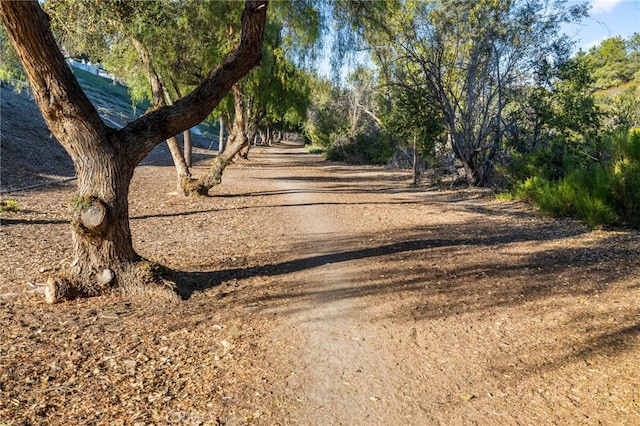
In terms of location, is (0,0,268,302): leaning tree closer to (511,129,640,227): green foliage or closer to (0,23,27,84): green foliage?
(0,23,27,84): green foliage

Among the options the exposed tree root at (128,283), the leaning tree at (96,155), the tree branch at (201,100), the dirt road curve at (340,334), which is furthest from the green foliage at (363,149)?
the exposed tree root at (128,283)

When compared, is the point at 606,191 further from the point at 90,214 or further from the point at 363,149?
the point at 363,149

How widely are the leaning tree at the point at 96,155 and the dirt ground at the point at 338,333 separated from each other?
11.3 inches

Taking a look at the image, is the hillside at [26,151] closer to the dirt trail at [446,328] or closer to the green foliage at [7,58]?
the green foliage at [7,58]

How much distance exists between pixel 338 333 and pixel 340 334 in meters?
0.03

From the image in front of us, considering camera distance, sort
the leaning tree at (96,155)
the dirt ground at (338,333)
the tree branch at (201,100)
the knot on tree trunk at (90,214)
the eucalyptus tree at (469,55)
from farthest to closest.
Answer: the eucalyptus tree at (469,55), the tree branch at (201,100), the knot on tree trunk at (90,214), the leaning tree at (96,155), the dirt ground at (338,333)

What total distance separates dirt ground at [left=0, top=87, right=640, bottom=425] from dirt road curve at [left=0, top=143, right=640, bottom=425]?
18mm

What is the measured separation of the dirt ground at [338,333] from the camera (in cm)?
349

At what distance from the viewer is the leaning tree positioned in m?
4.95

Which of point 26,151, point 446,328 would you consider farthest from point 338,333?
A: point 26,151

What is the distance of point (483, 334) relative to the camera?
471 centimetres

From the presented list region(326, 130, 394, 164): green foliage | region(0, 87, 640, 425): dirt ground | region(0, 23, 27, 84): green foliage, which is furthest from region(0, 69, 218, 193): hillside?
region(326, 130, 394, 164): green foliage

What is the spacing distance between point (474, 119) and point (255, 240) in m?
10.0

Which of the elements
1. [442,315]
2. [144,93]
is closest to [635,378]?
[442,315]
